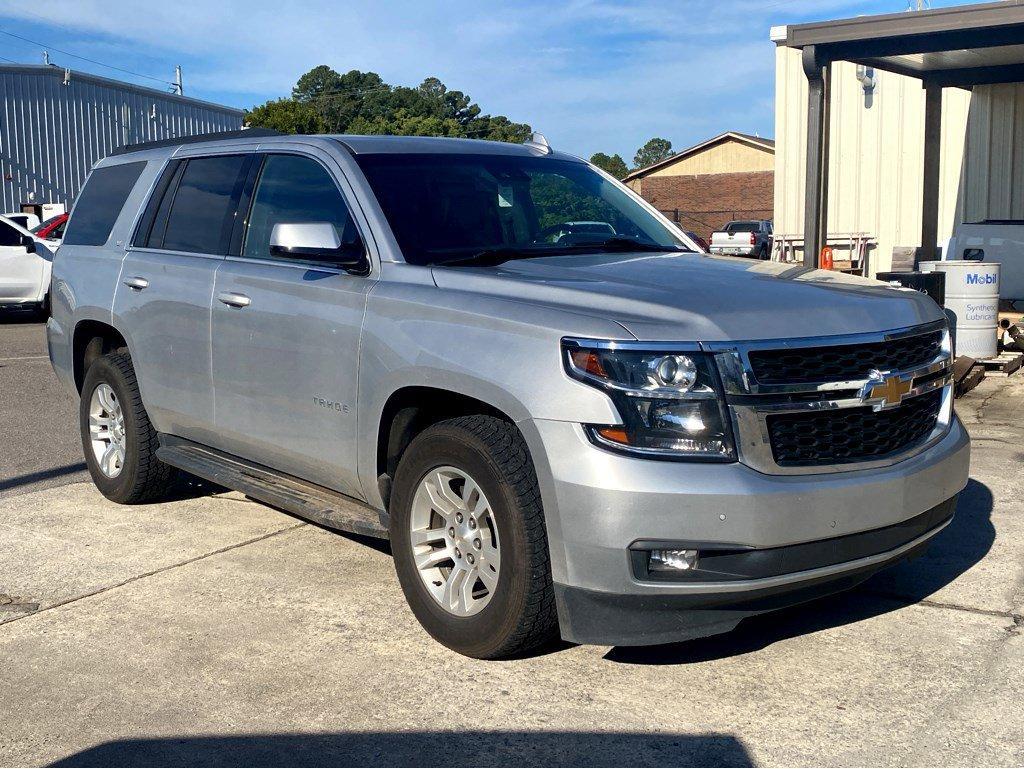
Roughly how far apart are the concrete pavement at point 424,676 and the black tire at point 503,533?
0.13 meters

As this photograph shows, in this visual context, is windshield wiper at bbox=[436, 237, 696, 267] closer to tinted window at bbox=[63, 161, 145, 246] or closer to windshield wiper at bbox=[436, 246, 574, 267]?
windshield wiper at bbox=[436, 246, 574, 267]

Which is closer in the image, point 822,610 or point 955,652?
point 955,652

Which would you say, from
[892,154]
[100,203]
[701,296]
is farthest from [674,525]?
[892,154]

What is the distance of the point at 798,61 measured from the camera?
2041cm

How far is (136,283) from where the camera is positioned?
6.10m

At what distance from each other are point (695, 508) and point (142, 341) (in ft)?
11.8

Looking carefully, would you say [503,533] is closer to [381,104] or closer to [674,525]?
[674,525]

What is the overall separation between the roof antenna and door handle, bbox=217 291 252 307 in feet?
5.35

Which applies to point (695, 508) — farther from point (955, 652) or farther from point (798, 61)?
point (798, 61)

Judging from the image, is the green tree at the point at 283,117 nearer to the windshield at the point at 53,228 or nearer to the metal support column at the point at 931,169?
the windshield at the point at 53,228

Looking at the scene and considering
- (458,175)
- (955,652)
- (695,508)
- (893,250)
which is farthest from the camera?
(893,250)

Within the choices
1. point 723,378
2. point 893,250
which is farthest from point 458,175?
point 893,250

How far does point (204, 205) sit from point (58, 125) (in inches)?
1353

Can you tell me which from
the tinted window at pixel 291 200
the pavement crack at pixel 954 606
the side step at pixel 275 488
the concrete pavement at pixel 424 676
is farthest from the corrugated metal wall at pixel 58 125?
the pavement crack at pixel 954 606
